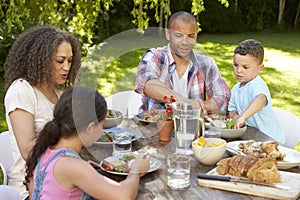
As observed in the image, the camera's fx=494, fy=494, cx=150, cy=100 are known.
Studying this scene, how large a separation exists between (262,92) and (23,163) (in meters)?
1.26

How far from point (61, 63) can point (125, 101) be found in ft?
2.48

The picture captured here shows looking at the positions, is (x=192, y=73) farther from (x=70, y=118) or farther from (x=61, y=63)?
(x=70, y=118)

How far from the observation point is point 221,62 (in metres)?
7.76

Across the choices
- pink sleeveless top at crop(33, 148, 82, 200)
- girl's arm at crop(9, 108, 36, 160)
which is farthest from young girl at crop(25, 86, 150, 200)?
girl's arm at crop(9, 108, 36, 160)

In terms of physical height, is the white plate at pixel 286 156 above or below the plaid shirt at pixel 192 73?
below

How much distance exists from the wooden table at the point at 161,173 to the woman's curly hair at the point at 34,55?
0.42m

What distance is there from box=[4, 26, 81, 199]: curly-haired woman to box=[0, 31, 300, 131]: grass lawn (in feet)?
0.52

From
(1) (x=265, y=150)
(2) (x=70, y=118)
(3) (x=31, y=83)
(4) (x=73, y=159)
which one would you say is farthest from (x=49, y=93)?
(1) (x=265, y=150)

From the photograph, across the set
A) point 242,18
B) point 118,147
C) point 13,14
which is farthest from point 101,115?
point 242,18

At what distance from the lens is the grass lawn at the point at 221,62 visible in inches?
100

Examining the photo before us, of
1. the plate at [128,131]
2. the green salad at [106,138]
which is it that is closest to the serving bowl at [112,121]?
the plate at [128,131]

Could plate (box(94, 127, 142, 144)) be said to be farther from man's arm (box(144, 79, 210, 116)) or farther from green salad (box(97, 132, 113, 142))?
man's arm (box(144, 79, 210, 116))

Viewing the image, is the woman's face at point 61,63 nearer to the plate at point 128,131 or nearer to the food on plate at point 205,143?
the plate at point 128,131

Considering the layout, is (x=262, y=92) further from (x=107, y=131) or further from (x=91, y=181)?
(x=91, y=181)
